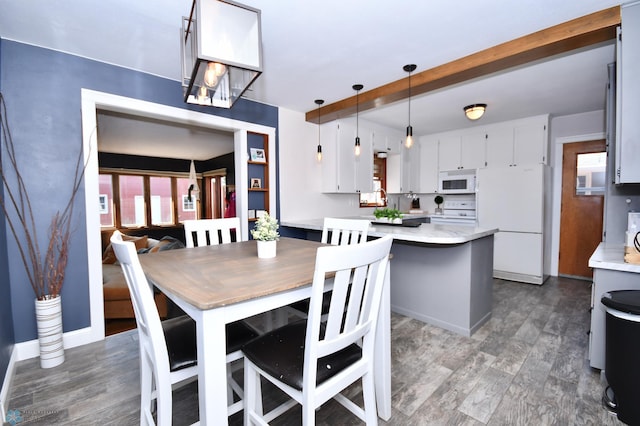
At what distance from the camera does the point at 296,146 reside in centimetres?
402

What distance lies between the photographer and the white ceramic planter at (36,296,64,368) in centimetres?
210

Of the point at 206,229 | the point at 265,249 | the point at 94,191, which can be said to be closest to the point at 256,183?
the point at 206,229

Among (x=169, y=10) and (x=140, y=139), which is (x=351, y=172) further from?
(x=140, y=139)

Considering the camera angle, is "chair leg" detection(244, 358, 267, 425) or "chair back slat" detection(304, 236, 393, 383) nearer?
"chair back slat" detection(304, 236, 393, 383)

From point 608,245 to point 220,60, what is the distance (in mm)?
3217

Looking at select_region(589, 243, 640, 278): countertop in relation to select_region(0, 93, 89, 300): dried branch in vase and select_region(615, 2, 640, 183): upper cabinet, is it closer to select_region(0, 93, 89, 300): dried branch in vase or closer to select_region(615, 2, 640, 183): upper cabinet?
select_region(615, 2, 640, 183): upper cabinet

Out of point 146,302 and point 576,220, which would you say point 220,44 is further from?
point 576,220

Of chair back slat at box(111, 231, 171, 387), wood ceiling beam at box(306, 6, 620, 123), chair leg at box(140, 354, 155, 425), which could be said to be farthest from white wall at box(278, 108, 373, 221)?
chair back slat at box(111, 231, 171, 387)

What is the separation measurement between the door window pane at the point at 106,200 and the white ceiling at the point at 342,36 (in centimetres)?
494

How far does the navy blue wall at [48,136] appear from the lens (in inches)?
85.2

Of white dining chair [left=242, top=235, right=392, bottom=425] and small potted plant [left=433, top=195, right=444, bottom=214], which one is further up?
small potted plant [left=433, top=195, right=444, bottom=214]

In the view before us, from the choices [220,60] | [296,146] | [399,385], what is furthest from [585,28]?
[296,146]

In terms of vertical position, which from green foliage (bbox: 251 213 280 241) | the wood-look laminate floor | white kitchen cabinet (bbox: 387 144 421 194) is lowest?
the wood-look laminate floor

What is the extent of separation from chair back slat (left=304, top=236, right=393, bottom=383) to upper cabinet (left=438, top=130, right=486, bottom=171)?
166 inches
